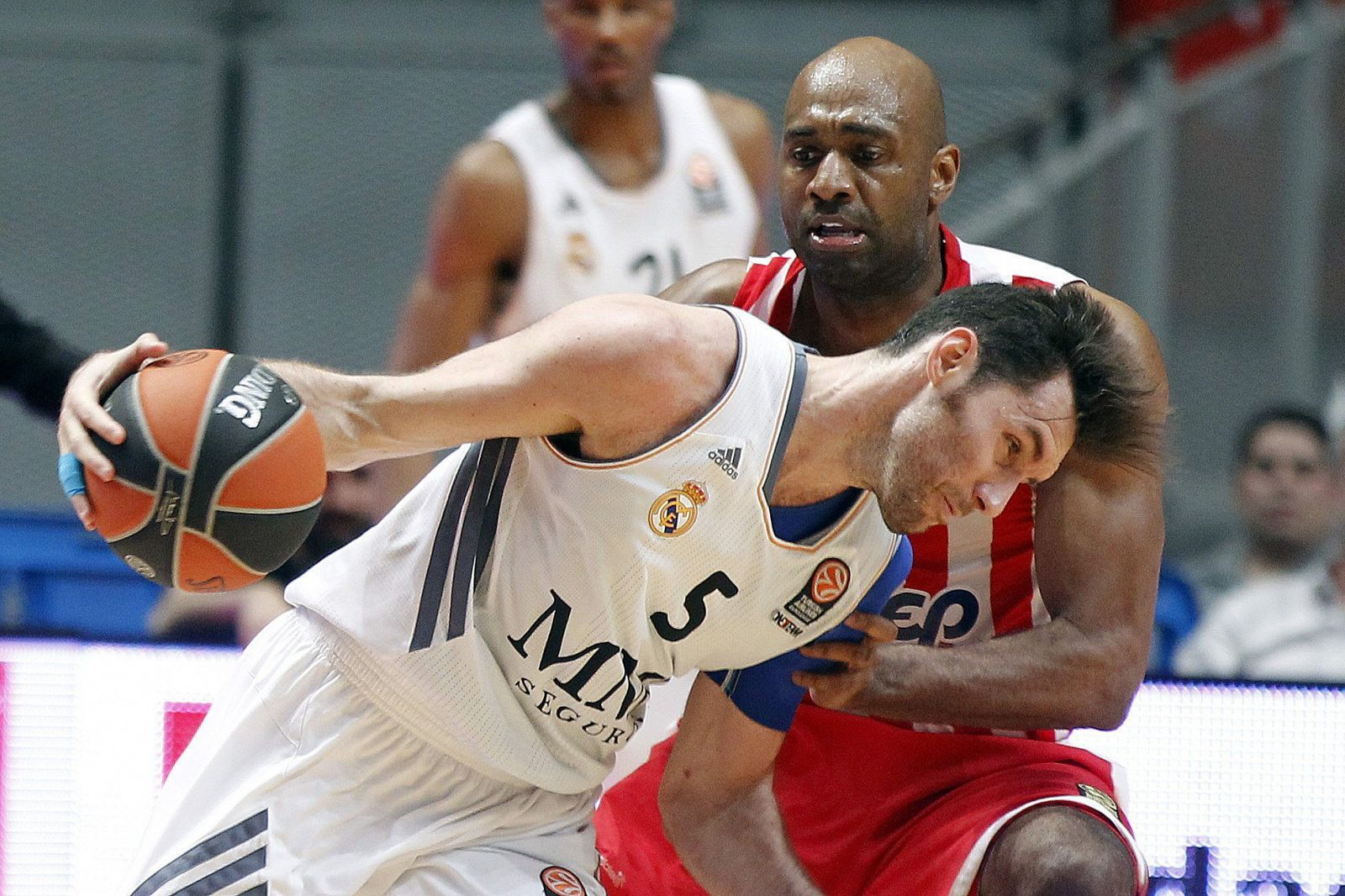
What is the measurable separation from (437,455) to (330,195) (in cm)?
223

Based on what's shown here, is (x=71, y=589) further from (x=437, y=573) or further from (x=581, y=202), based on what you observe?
(x=437, y=573)

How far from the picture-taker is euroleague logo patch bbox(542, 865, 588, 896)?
3.28m

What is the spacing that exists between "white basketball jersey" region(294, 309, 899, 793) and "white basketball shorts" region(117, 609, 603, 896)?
66 millimetres

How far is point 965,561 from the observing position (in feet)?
12.2

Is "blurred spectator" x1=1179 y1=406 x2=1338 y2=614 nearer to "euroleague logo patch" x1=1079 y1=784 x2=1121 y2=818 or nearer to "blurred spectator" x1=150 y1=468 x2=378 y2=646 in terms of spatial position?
"euroleague logo patch" x1=1079 y1=784 x2=1121 y2=818

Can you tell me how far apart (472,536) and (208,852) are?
71cm

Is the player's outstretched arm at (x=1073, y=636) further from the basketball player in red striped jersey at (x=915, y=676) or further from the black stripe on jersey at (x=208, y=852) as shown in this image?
the black stripe on jersey at (x=208, y=852)

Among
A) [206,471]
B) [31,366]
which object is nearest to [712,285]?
[206,471]

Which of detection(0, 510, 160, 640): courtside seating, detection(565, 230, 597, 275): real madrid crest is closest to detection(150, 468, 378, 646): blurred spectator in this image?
detection(0, 510, 160, 640): courtside seating

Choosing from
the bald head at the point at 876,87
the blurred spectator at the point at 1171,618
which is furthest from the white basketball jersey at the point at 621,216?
the bald head at the point at 876,87

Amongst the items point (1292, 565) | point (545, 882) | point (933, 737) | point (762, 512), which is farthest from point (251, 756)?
point (1292, 565)

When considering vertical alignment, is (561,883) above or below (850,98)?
below

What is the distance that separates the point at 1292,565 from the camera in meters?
6.06

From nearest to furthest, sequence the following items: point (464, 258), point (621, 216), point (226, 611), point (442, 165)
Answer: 1. point (226, 611)
2. point (464, 258)
3. point (621, 216)
4. point (442, 165)
